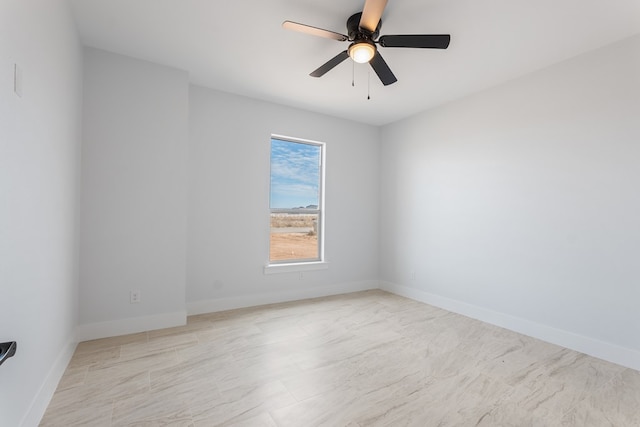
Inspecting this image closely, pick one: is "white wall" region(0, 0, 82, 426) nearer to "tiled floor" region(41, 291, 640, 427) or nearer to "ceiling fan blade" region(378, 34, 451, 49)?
"tiled floor" region(41, 291, 640, 427)

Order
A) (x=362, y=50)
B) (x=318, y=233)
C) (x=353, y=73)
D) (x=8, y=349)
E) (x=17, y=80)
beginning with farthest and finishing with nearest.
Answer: (x=318, y=233) → (x=353, y=73) → (x=362, y=50) → (x=17, y=80) → (x=8, y=349)

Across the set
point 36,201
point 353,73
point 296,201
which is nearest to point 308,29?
point 353,73

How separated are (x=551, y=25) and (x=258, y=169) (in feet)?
10.8

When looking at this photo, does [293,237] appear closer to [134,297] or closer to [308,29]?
[134,297]

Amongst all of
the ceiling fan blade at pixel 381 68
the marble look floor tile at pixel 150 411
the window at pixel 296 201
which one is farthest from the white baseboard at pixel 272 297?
the ceiling fan blade at pixel 381 68

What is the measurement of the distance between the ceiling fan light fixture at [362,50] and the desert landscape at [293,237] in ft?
8.05

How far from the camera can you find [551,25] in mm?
2322

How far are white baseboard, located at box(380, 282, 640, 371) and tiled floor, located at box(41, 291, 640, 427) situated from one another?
3.9 inches

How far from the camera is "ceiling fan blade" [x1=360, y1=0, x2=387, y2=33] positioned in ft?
5.98

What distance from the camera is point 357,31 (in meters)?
2.21

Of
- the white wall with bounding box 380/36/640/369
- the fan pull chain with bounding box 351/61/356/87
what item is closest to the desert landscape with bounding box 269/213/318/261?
the white wall with bounding box 380/36/640/369

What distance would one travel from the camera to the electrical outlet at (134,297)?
292 cm

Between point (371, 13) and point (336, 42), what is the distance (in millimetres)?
735

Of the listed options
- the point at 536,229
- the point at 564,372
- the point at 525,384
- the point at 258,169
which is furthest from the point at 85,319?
the point at 536,229
